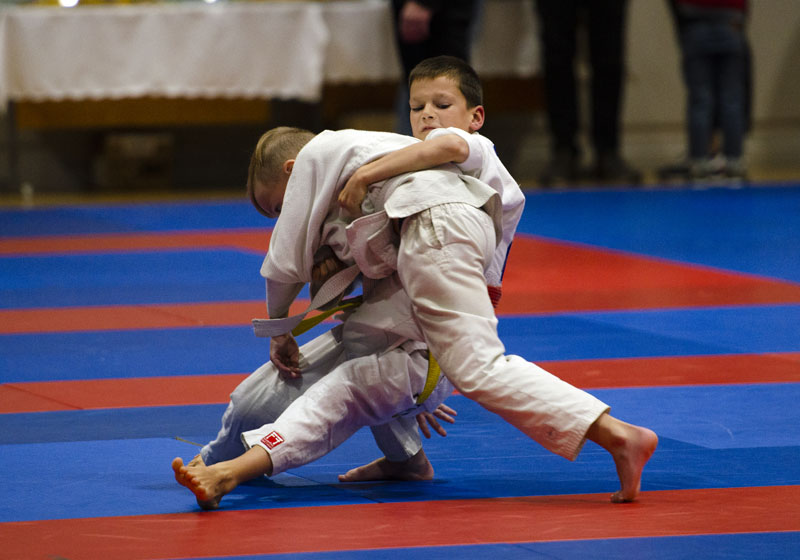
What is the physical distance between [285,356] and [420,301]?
37 centimetres

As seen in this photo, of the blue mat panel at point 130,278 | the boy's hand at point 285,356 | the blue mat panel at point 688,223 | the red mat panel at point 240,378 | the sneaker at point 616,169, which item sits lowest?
the sneaker at point 616,169

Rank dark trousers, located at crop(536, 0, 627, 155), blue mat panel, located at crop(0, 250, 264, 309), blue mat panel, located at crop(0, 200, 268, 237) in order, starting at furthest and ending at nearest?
dark trousers, located at crop(536, 0, 627, 155) < blue mat panel, located at crop(0, 200, 268, 237) < blue mat panel, located at crop(0, 250, 264, 309)

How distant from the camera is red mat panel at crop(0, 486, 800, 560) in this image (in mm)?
2145

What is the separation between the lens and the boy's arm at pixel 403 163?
98.3 inches

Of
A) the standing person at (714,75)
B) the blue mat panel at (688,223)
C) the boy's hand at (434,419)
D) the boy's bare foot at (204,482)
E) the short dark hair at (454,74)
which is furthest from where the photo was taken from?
the standing person at (714,75)

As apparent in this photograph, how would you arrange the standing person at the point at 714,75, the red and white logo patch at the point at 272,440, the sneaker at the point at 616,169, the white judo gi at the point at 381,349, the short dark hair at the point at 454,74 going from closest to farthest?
the red and white logo patch at the point at 272,440 → the white judo gi at the point at 381,349 → the short dark hair at the point at 454,74 → the standing person at the point at 714,75 → the sneaker at the point at 616,169

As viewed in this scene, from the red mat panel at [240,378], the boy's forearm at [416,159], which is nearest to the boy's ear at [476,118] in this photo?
the boy's forearm at [416,159]

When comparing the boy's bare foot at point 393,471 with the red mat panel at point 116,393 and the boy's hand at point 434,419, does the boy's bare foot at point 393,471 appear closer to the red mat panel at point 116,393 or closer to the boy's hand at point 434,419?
the boy's hand at point 434,419

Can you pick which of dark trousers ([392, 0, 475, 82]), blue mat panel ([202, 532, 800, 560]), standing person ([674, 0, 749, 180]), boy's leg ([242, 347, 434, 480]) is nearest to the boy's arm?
boy's leg ([242, 347, 434, 480])

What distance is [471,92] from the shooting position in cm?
289

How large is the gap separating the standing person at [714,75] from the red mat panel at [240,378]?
5.41 m

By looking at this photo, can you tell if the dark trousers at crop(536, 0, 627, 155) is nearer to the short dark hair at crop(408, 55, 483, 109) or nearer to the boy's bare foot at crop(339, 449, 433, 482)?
the short dark hair at crop(408, 55, 483, 109)

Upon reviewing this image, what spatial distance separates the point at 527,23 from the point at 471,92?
664 cm

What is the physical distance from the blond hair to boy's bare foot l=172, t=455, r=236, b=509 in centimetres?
59
